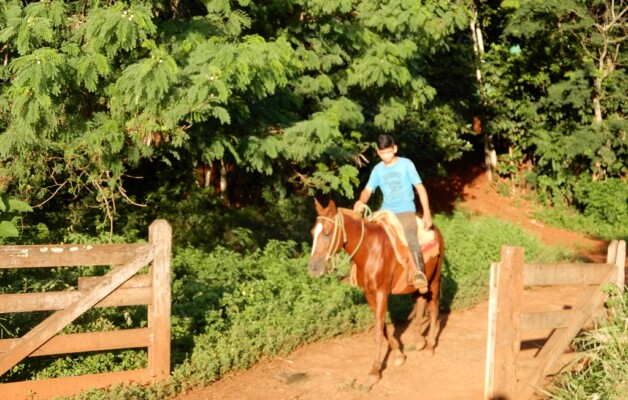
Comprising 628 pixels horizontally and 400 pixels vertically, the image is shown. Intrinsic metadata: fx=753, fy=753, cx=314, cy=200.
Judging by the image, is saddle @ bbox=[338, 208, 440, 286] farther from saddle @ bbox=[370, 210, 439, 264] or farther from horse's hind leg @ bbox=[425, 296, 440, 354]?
horse's hind leg @ bbox=[425, 296, 440, 354]

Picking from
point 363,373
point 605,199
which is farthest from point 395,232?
point 605,199

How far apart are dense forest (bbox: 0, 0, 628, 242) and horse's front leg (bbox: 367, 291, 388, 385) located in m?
2.93

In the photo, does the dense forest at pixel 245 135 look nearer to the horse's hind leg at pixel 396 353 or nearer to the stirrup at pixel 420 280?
the horse's hind leg at pixel 396 353

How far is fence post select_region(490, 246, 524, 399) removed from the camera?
649 cm

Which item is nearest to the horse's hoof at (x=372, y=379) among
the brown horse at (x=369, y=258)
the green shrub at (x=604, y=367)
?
the brown horse at (x=369, y=258)

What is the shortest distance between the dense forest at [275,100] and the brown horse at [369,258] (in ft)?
6.89

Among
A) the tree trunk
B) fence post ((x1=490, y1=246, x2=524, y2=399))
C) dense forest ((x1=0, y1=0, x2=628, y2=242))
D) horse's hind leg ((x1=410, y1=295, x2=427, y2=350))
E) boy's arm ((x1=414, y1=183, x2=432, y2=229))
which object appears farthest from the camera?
the tree trunk

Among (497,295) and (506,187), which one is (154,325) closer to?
(497,295)

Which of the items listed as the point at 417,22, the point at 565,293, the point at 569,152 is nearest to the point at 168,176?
the point at 417,22

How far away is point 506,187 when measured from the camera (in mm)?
23422

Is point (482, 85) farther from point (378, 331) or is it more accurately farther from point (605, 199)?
point (378, 331)

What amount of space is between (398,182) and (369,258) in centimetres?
99

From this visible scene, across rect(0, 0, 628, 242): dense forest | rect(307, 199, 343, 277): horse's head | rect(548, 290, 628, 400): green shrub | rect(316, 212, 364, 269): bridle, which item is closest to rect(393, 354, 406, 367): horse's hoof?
rect(316, 212, 364, 269): bridle

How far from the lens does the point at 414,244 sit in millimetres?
8984
